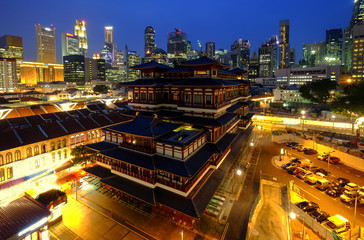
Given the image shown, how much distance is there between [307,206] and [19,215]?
115 feet

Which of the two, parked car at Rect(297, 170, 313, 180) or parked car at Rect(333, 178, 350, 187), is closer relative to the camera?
parked car at Rect(333, 178, 350, 187)

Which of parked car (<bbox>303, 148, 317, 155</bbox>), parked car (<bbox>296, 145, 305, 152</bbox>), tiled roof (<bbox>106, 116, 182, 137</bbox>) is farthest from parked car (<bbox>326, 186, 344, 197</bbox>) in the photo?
tiled roof (<bbox>106, 116, 182, 137</bbox>)

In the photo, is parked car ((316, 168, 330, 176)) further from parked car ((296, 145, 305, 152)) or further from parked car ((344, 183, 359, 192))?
parked car ((296, 145, 305, 152))

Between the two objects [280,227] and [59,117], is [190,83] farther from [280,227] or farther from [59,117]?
[59,117]

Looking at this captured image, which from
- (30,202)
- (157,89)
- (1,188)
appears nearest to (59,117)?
(1,188)

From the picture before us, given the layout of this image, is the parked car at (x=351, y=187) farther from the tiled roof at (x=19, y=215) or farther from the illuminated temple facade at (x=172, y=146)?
the tiled roof at (x=19, y=215)

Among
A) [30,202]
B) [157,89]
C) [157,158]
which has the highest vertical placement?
[157,89]

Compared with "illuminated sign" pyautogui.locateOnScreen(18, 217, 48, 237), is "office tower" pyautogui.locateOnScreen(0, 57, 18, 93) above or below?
above

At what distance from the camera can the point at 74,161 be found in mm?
35312

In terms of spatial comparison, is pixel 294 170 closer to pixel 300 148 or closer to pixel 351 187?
pixel 351 187

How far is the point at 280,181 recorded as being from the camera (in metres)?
36.1

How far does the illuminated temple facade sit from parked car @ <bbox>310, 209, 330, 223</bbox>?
12.9 meters

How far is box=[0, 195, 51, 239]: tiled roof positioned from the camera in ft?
57.8

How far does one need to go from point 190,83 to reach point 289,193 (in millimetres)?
23949
